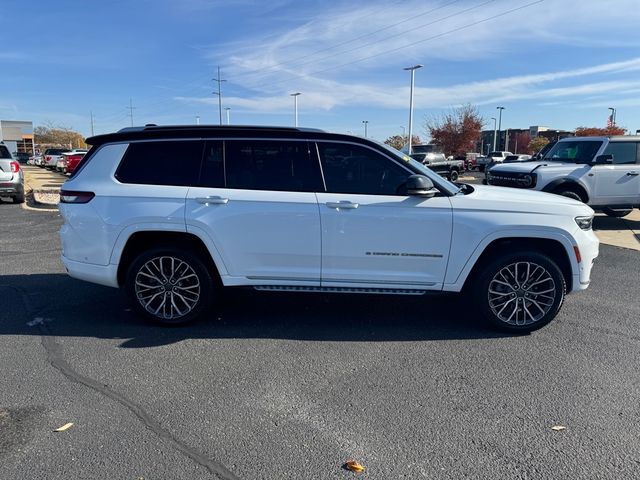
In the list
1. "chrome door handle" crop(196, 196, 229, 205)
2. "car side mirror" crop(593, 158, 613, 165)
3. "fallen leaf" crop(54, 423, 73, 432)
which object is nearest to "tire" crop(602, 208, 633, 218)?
"car side mirror" crop(593, 158, 613, 165)

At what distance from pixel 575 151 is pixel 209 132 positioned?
950 cm

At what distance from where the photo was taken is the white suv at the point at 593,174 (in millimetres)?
10133

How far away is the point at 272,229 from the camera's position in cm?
443

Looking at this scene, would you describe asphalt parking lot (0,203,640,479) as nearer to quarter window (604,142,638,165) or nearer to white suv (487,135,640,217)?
white suv (487,135,640,217)

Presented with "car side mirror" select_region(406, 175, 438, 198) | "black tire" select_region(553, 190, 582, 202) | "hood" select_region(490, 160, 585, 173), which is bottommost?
"black tire" select_region(553, 190, 582, 202)

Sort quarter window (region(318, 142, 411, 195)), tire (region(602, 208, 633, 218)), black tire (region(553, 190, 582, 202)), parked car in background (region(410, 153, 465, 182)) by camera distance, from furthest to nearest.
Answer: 1. parked car in background (region(410, 153, 465, 182))
2. tire (region(602, 208, 633, 218))
3. black tire (region(553, 190, 582, 202))
4. quarter window (region(318, 142, 411, 195))

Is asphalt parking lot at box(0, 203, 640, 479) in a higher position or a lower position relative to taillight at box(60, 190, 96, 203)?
lower

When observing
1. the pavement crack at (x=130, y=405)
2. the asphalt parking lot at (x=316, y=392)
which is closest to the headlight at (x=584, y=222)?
the asphalt parking lot at (x=316, y=392)

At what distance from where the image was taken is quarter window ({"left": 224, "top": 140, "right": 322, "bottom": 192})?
454 centimetres

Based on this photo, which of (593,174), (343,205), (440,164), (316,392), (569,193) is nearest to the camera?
(316,392)

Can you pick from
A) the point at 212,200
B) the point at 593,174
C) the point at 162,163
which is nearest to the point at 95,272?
the point at 162,163

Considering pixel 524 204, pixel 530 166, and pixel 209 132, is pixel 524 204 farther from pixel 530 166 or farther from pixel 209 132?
pixel 530 166

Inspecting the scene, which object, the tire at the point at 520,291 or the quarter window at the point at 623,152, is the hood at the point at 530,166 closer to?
the quarter window at the point at 623,152

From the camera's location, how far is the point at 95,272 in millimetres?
4641
